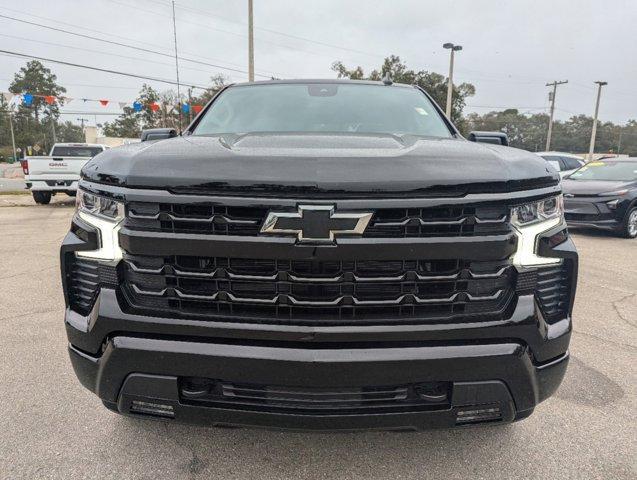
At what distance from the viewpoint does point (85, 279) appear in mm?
1854

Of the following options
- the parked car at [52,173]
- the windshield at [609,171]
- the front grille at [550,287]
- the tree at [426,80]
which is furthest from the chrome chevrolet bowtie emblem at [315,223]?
the tree at [426,80]

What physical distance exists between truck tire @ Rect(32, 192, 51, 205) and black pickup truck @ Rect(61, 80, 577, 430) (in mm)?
13833

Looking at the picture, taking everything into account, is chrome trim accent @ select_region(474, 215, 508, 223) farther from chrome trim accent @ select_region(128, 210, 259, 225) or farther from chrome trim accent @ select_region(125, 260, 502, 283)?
chrome trim accent @ select_region(128, 210, 259, 225)

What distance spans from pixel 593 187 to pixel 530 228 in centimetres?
871

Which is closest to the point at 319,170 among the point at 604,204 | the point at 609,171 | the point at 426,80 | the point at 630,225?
the point at 604,204

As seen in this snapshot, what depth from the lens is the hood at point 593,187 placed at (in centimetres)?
903

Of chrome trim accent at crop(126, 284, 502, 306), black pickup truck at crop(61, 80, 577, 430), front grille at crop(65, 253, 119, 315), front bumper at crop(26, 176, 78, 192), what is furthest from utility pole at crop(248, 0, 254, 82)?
chrome trim accent at crop(126, 284, 502, 306)

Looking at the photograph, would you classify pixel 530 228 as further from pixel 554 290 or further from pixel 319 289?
pixel 319 289

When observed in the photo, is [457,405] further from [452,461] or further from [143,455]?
[143,455]

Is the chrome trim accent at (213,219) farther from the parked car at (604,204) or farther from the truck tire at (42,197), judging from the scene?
the truck tire at (42,197)

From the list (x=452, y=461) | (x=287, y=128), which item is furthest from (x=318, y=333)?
(x=287, y=128)

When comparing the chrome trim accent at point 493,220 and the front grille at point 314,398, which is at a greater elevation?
the chrome trim accent at point 493,220

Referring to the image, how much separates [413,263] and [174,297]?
88cm

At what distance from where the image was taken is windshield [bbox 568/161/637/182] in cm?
968
